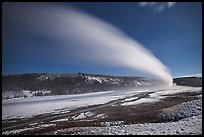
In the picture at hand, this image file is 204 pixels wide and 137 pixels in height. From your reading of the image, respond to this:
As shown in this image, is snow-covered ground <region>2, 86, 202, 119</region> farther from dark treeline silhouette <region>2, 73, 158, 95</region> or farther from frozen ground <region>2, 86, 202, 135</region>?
dark treeline silhouette <region>2, 73, 158, 95</region>

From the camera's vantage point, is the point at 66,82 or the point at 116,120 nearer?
the point at 116,120

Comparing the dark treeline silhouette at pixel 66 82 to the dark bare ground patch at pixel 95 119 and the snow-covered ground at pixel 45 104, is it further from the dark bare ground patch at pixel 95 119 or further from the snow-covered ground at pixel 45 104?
the dark bare ground patch at pixel 95 119

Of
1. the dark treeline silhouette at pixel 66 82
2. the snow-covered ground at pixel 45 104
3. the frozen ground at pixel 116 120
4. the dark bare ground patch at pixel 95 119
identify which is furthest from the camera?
the dark treeline silhouette at pixel 66 82

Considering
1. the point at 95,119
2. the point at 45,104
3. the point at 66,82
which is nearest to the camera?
the point at 95,119

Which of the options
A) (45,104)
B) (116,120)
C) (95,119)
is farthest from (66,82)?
(116,120)

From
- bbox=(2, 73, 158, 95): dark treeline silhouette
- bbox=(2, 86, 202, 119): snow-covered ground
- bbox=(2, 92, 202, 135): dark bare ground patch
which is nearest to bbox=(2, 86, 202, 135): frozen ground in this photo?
bbox=(2, 92, 202, 135): dark bare ground patch

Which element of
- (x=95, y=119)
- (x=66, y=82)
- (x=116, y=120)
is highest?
(x=66, y=82)

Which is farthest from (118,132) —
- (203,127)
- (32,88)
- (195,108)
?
(32,88)

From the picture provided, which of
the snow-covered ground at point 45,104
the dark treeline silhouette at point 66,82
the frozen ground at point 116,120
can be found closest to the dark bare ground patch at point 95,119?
the frozen ground at point 116,120

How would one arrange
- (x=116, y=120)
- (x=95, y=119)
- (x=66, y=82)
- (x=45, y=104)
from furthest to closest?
(x=66, y=82) → (x=45, y=104) → (x=95, y=119) → (x=116, y=120)

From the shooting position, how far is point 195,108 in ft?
58.1

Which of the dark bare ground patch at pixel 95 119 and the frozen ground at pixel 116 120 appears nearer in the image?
the frozen ground at pixel 116 120

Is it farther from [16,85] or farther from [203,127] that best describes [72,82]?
[203,127]

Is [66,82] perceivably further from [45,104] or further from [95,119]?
[95,119]
